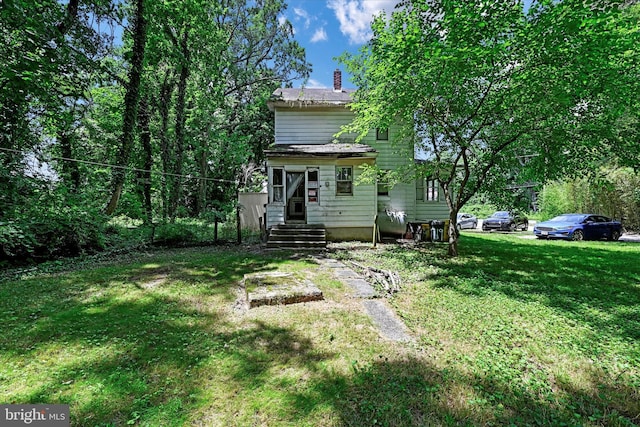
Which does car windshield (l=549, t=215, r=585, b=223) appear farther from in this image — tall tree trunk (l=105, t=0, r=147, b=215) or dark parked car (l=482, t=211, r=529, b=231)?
tall tree trunk (l=105, t=0, r=147, b=215)

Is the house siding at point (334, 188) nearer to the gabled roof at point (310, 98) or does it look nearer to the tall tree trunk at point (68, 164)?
the gabled roof at point (310, 98)

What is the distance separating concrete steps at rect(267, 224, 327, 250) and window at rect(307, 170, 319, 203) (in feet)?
3.57

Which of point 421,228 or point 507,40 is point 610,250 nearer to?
point 421,228

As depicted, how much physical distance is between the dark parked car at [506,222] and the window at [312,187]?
15.8 m

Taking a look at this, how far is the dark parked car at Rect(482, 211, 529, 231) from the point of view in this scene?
19.7 m

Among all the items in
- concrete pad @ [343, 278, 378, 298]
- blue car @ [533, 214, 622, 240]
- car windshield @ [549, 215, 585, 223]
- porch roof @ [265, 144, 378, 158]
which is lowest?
concrete pad @ [343, 278, 378, 298]

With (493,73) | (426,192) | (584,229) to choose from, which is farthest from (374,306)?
(584,229)

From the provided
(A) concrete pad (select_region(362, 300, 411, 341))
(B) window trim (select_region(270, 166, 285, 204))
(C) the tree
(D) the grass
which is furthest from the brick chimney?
(A) concrete pad (select_region(362, 300, 411, 341))

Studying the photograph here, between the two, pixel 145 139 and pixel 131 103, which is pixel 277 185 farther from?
pixel 145 139

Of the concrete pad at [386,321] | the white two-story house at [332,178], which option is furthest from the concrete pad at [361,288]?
the white two-story house at [332,178]

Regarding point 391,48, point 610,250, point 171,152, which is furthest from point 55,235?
point 610,250

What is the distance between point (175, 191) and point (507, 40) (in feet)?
48.6

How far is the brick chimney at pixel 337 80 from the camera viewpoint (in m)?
13.9

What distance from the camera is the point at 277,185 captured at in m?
10.6
